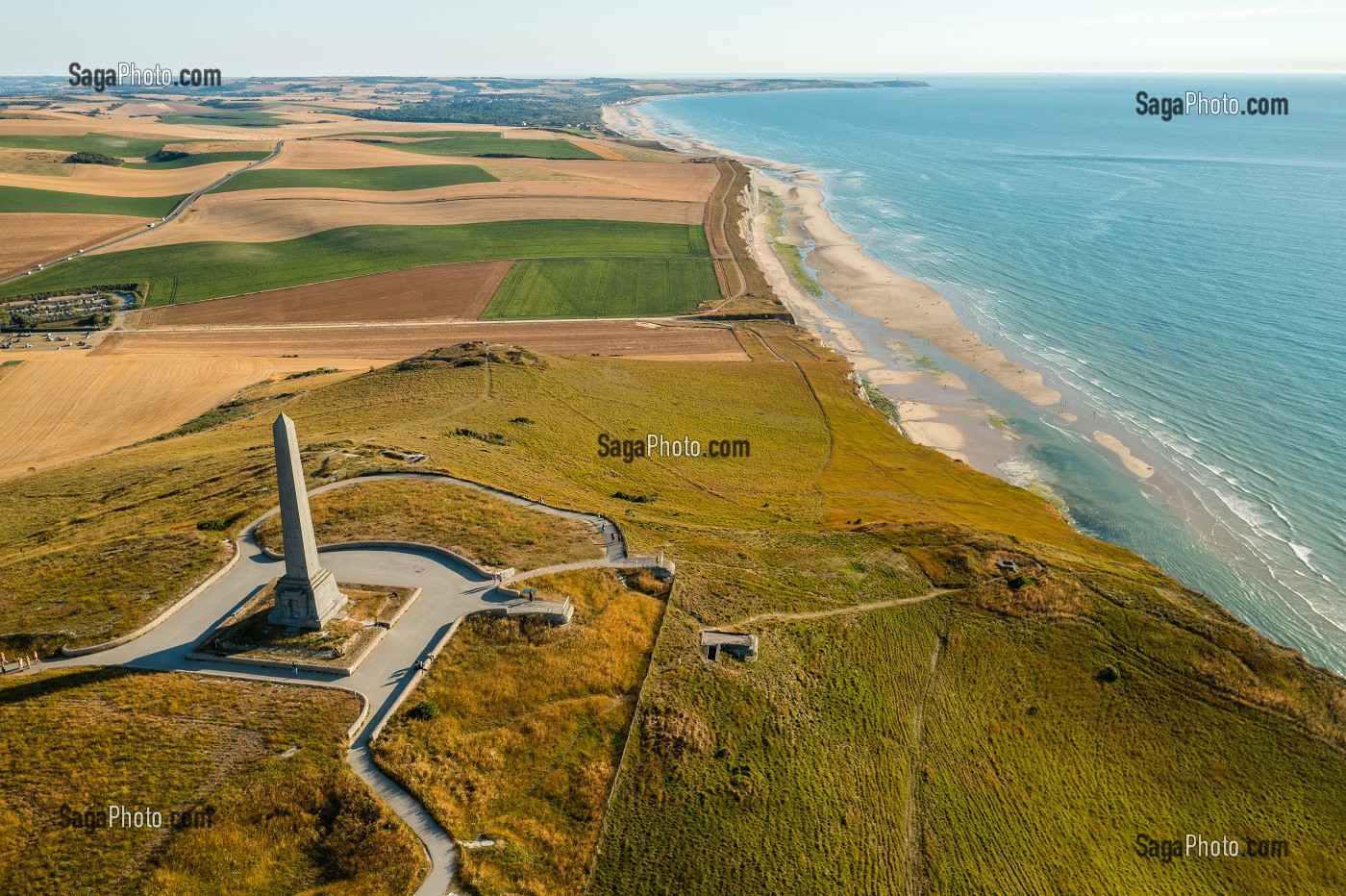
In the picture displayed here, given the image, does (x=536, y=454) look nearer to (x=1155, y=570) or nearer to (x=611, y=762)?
(x=611, y=762)

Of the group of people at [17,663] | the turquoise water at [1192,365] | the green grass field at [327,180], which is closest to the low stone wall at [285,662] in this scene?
the group of people at [17,663]

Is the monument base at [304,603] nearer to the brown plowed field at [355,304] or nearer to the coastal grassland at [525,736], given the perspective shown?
the coastal grassland at [525,736]

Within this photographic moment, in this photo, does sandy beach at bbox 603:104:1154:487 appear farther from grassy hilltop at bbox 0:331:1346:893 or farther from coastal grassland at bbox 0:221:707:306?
coastal grassland at bbox 0:221:707:306

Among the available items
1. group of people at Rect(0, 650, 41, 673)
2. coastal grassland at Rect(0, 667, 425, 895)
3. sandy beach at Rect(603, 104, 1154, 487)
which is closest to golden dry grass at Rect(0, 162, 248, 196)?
sandy beach at Rect(603, 104, 1154, 487)

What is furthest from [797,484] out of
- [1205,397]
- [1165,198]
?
[1165,198]

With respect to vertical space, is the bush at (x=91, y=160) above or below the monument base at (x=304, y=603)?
above
